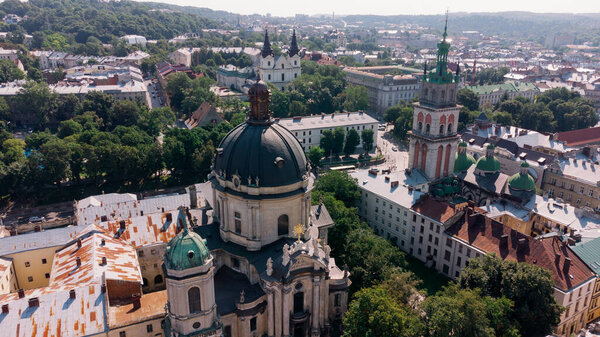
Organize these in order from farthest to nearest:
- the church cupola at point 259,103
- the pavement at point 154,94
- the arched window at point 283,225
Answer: the pavement at point 154,94 → the arched window at point 283,225 → the church cupola at point 259,103

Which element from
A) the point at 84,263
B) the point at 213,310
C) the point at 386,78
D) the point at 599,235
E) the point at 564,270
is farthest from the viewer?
the point at 386,78

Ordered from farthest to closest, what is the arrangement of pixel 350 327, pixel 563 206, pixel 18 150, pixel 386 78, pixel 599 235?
pixel 386 78 → pixel 18 150 → pixel 563 206 → pixel 599 235 → pixel 350 327

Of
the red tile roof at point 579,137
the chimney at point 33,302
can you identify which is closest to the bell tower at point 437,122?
the red tile roof at point 579,137

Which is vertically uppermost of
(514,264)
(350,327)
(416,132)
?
(416,132)

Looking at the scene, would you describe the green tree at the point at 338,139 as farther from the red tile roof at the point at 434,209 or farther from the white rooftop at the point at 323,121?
the red tile roof at the point at 434,209

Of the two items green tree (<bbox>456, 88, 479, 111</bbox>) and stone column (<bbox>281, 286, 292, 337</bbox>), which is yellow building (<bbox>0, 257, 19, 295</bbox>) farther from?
green tree (<bbox>456, 88, 479, 111</bbox>)

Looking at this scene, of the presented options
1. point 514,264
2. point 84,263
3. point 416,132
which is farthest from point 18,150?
point 514,264

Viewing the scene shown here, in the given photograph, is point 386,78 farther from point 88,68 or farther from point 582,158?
point 88,68
